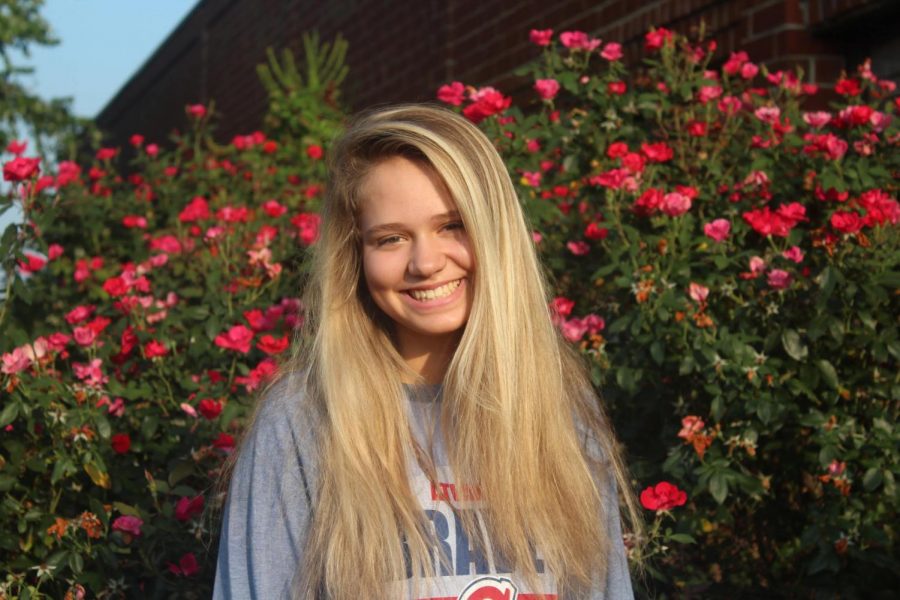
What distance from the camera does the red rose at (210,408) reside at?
8.86 feet

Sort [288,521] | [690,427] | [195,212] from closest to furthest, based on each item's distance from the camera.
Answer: [288,521], [690,427], [195,212]

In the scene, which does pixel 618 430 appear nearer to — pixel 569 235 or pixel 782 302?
pixel 782 302

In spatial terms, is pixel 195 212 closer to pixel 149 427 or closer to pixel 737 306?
pixel 149 427

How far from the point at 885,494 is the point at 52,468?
1965 millimetres

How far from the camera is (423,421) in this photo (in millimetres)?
2031

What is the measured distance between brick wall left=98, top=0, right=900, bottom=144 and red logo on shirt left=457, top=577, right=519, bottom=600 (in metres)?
2.56

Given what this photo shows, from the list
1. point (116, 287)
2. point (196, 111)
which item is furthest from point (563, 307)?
point (196, 111)

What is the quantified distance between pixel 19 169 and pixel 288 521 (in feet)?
6.44

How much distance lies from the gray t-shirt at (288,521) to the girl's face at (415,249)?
25 cm

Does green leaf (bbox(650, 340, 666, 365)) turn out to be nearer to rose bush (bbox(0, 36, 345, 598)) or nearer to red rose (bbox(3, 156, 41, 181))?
rose bush (bbox(0, 36, 345, 598))

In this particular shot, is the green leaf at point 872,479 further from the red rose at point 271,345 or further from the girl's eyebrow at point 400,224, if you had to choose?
the red rose at point 271,345

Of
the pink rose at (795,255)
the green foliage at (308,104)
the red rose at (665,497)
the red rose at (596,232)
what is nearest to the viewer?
the red rose at (665,497)

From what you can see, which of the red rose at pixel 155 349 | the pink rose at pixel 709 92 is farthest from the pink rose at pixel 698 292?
the red rose at pixel 155 349

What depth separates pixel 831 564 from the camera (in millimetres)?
2518
